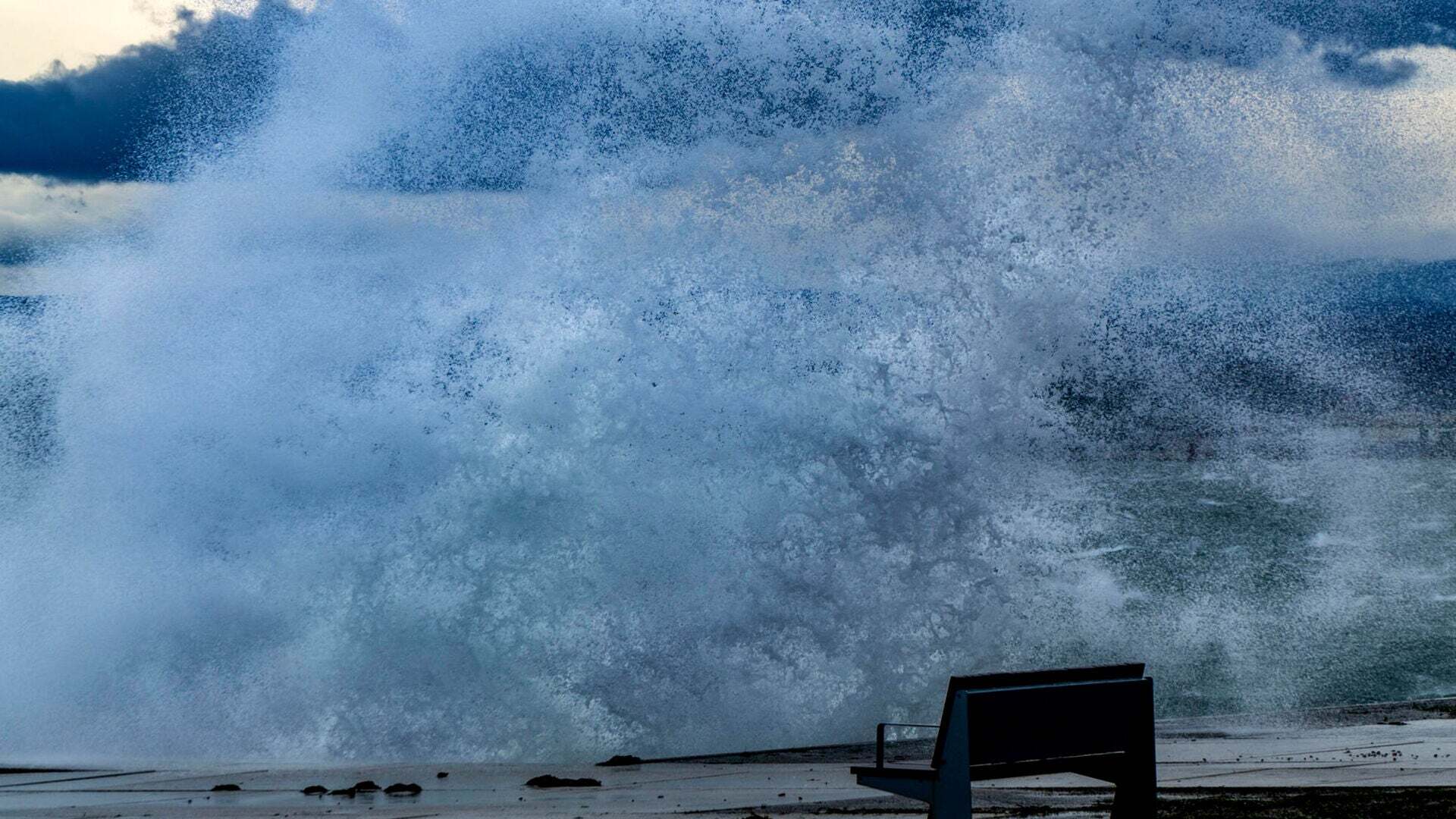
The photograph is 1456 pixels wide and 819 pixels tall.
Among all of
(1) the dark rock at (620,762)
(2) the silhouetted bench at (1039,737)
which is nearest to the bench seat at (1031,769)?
(2) the silhouetted bench at (1039,737)

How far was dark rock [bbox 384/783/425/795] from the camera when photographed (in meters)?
8.47

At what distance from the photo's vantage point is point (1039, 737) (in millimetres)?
4871

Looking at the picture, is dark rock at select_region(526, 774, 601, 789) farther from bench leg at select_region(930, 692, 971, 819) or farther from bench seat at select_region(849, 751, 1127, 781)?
bench leg at select_region(930, 692, 971, 819)

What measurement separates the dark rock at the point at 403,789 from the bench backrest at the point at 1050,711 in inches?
188

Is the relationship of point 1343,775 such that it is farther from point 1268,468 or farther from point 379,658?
point 1268,468

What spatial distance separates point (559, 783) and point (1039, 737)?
4706mm

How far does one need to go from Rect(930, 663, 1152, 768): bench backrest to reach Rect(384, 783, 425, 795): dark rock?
4786 mm

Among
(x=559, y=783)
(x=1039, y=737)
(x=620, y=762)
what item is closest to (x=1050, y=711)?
(x=1039, y=737)

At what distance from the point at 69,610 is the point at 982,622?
9.95 m

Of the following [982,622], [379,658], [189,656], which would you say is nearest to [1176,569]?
[982,622]

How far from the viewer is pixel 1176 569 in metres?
23.2

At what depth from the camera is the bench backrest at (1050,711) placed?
15.5 ft

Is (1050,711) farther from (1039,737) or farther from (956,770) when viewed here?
(956,770)

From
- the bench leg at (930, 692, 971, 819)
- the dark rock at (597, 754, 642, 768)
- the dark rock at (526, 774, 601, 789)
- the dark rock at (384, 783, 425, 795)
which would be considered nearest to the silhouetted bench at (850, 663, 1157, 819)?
the bench leg at (930, 692, 971, 819)
